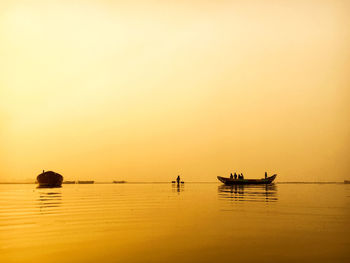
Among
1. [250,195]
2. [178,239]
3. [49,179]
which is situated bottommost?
[178,239]

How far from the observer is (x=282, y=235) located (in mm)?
11602

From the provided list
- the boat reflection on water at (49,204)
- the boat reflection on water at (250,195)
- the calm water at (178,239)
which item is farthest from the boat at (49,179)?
the calm water at (178,239)

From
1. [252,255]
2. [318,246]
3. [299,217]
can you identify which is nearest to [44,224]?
[252,255]

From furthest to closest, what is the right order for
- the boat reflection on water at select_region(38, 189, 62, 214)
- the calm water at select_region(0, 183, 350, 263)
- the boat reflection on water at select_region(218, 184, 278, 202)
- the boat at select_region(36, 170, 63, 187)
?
1. the boat at select_region(36, 170, 63, 187)
2. the boat reflection on water at select_region(218, 184, 278, 202)
3. the boat reflection on water at select_region(38, 189, 62, 214)
4. the calm water at select_region(0, 183, 350, 263)

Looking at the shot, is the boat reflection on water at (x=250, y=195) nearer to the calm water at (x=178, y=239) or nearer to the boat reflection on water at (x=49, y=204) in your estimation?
the calm water at (x=178, y=239)

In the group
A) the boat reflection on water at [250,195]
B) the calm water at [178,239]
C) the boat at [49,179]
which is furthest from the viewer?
the boat at [49,179]

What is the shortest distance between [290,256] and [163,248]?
351 cm

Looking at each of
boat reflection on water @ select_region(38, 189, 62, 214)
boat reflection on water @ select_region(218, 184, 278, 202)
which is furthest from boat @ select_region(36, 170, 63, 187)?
boat reflection on water @ select_region(38, 189, 62, 214)

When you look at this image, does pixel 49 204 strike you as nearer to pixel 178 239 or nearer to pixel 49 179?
pixel 178 239

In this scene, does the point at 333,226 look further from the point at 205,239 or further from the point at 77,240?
the point at 77,240

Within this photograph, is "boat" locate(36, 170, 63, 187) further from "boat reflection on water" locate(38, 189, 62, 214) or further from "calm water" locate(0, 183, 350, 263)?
"calm water" locate(0, 183, 350, 263)

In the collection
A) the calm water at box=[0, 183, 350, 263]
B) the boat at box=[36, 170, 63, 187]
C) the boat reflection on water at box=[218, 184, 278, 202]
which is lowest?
the calm water at box=[0, 183, 350, 263]

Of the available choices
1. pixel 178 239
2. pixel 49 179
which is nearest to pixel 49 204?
pixel 178 239

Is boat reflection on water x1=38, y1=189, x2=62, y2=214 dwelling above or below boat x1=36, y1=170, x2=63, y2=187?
below
